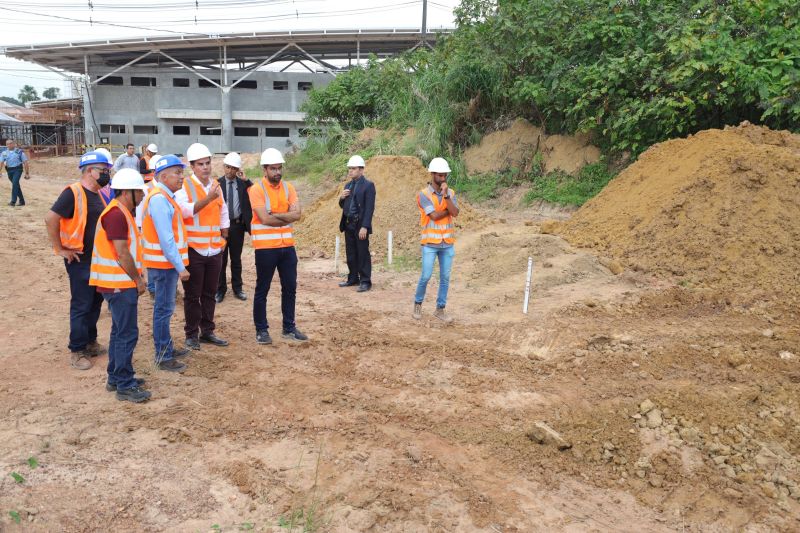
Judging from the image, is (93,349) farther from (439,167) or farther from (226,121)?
(226,121)

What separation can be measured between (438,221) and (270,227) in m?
2.10

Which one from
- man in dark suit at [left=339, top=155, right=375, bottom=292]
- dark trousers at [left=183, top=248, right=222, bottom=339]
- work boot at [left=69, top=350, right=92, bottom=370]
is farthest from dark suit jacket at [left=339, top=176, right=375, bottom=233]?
work boot at [left=69, top=350, right=92, bottom=370]

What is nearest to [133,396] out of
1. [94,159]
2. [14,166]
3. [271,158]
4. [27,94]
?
[94,159]

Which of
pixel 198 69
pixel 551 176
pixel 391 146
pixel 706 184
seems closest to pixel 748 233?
pixel 706 184

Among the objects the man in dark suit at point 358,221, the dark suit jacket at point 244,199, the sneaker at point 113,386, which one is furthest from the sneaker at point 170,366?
the man in dark suit at point 358,221

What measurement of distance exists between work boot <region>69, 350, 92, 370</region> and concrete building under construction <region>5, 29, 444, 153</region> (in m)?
25.9

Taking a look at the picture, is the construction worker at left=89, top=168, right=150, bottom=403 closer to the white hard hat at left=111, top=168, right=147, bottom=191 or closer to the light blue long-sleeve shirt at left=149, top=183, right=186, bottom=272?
the white hard hat at left=111, top=168, right=147, bottom=191

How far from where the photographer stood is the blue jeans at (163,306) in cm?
538

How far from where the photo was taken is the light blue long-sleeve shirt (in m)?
5.14

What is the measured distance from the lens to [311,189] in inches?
697

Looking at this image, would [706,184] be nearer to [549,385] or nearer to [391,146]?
[549,385]

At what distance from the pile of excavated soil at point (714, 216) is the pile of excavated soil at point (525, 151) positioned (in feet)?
11.6

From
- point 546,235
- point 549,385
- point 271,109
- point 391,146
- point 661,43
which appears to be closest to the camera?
point 549,385

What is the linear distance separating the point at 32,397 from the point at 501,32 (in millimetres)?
12613
